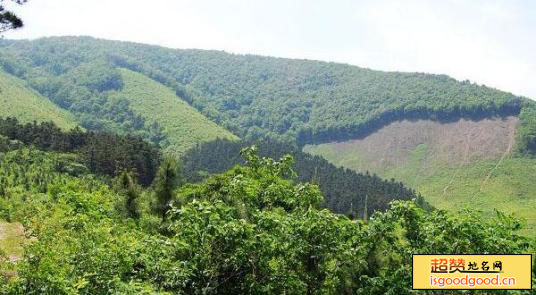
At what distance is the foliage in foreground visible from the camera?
14.1m

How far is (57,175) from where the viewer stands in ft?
211

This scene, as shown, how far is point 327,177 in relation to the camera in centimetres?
15088

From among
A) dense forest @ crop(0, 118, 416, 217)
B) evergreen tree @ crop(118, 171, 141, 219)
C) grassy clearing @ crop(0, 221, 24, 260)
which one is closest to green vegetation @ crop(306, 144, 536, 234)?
dense forest @ crop(0, 118, 416, 217)

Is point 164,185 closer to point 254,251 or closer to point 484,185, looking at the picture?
point 254,251

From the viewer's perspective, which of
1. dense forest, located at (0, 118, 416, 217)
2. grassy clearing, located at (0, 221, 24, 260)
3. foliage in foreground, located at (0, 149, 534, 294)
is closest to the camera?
foliage in foreground, located at (0, 149, 534, 294)

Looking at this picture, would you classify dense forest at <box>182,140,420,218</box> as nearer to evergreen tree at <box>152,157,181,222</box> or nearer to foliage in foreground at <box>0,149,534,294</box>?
evergreen tree at <box>152,157,181,222</box>

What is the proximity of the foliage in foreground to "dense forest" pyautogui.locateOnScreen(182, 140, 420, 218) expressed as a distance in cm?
10419

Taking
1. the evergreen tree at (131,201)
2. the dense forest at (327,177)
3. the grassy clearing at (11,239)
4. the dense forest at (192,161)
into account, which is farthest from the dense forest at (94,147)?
the grassy clearing at (11,239)

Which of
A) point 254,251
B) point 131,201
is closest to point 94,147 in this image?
point 131,201

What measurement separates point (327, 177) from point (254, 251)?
137 metres

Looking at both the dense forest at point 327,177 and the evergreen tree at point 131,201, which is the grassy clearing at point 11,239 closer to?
the evergreen tree at point 131,201

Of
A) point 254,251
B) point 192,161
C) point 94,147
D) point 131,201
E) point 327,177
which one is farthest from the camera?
point 192,161

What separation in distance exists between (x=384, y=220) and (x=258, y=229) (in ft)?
14.9

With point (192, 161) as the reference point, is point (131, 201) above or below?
above
